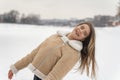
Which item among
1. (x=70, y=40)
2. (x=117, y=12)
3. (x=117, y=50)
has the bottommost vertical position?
(x=117, y=50)

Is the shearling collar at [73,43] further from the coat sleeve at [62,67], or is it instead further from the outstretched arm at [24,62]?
the outstretched arm at [24,62]

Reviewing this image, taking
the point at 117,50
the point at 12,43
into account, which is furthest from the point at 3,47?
the point at 117,50

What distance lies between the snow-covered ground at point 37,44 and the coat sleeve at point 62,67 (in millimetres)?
543

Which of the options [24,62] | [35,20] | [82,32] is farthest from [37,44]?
[82,32]

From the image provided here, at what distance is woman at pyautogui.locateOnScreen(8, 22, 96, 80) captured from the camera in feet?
4.60

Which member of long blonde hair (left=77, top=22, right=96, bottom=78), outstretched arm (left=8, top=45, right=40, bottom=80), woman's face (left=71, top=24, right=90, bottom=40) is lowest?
outstretched arm (left=8, top=45, right=40, bottom=80)

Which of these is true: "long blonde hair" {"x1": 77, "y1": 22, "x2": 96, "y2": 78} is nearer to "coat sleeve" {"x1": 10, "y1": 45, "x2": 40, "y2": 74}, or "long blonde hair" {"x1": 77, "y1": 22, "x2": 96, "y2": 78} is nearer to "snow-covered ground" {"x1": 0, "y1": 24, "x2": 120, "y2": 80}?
"coat sleeve" {"x1": 10, "y1": 45, "x2": 40, "y2": 74}

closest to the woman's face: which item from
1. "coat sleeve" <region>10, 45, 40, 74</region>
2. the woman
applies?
the woman

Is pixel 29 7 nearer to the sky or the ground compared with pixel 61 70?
nearer to the sky

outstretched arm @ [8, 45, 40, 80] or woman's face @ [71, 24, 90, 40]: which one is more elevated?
woman's face @ [71, 24, 90, 40]

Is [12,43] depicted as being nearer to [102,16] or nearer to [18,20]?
[18,20]

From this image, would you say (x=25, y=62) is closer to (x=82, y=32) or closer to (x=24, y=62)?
(x=24, y=62)

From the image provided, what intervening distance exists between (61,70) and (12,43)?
0.74 m

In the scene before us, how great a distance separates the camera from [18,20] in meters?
2.02
